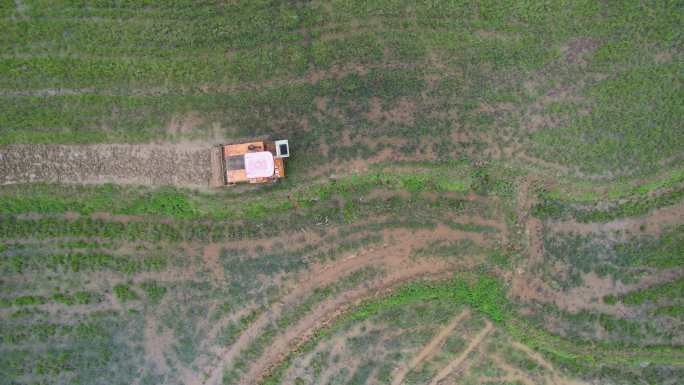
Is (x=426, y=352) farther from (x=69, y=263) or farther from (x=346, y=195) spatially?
(x=69, y=263)

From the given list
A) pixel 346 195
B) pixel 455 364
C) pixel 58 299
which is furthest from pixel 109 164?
pixel 455 364

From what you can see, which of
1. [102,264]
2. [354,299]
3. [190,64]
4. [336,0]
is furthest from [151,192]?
[336,0]

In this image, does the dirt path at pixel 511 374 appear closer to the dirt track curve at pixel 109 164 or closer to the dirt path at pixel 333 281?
the dirt path at pixel 333 281

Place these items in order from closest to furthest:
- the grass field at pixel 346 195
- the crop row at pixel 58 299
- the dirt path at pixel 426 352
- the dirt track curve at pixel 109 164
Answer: the crop row at pixel 58 299, the grass field at pixel 346 195, the dirt path at pixel 426 352, the dirt track curve at pixel 109 164

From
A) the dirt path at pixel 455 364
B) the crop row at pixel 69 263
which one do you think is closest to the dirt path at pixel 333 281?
the dirt path at pixel 455 364

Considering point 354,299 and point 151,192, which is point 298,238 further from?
point 151,192

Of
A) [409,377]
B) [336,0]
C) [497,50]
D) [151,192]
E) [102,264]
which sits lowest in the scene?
[409,377]
